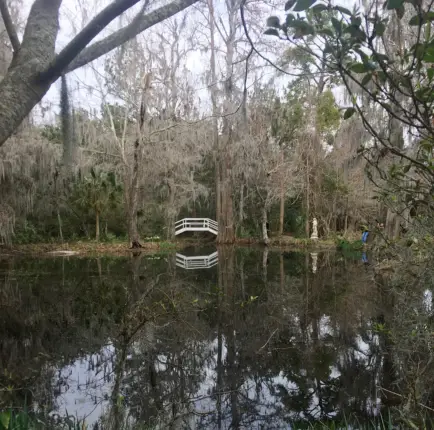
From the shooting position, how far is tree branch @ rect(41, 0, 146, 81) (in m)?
1.86

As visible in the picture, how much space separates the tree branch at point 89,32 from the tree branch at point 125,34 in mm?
148

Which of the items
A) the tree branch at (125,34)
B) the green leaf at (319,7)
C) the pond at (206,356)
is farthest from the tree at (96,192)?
the green leaf at (319,7)

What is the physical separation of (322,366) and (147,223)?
18324 mm

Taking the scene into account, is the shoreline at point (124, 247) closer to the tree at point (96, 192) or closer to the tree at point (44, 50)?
the tree at point (96, 192)

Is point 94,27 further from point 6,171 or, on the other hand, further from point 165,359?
point 6,171

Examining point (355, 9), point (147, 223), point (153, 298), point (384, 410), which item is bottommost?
point (384, 410)

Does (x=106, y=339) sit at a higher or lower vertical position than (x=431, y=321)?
higher

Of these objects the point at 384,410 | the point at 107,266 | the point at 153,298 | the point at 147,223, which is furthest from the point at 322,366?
the point at 147,223

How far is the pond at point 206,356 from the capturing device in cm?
305

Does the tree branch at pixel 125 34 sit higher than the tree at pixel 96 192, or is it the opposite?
the tree at pixel 96 192

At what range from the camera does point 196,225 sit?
22.6 m

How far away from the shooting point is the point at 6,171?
593 inches

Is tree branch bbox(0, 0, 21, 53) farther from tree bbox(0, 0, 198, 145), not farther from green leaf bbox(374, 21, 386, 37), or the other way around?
green leaf bbox(374, 21, 386, 37)

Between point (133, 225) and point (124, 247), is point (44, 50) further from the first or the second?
point (124, 247)
